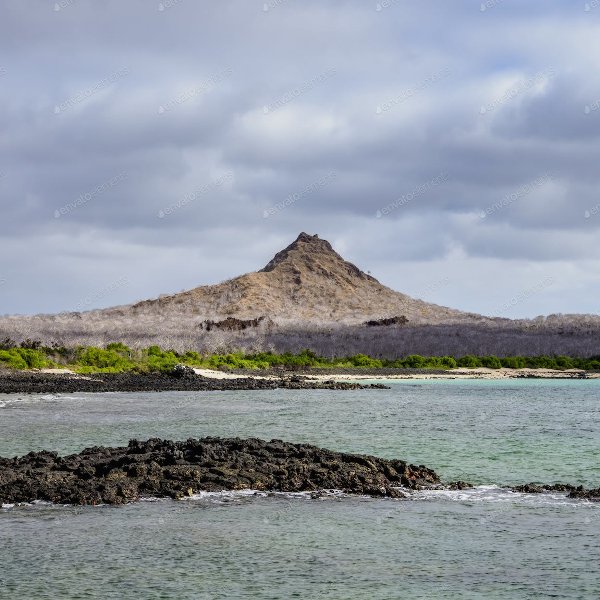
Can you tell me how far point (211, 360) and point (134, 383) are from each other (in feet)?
102

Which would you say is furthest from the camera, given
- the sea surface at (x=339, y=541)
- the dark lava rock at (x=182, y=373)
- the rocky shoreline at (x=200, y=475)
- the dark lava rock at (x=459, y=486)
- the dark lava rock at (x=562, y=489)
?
the dark lava rock at (x=182, y=373)

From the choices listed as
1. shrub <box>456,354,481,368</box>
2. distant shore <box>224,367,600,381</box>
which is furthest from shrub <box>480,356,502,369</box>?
distant shore <box>224,367,600,381</box>

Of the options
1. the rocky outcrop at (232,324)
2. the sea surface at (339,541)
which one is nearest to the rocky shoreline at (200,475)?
the sea surface at (339,541)

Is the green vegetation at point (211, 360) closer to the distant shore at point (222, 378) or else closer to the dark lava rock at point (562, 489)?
the distant shore at point (222, 378)

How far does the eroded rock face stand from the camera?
2173 cm

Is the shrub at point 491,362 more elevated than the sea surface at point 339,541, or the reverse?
the shrub at point 491,362

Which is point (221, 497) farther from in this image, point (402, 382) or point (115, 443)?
point (402, 382)

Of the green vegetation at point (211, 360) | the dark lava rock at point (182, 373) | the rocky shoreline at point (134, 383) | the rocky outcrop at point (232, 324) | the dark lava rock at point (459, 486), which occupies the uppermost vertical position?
the rocky outcrop at point (232, 324)

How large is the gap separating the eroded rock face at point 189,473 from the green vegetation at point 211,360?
66467 millimetres

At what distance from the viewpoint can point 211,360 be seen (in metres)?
111

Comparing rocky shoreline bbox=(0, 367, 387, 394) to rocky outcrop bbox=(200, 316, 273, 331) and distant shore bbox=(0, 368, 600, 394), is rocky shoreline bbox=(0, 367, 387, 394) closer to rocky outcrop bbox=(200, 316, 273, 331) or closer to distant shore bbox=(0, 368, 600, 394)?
distant shore bbox=(0, 368, 600, 394)

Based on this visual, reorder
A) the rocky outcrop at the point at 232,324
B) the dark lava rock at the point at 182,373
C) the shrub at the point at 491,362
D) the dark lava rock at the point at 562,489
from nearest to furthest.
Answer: the dark lava rock at the point at 562,489, the dark lava rock at the point at 182,373, the shrub at the point at 491,362, the rocky outcrop at the point at 232,324

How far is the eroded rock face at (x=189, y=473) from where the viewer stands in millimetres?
21734

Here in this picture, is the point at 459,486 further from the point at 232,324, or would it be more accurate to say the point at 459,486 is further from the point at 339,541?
the point at 232,324
